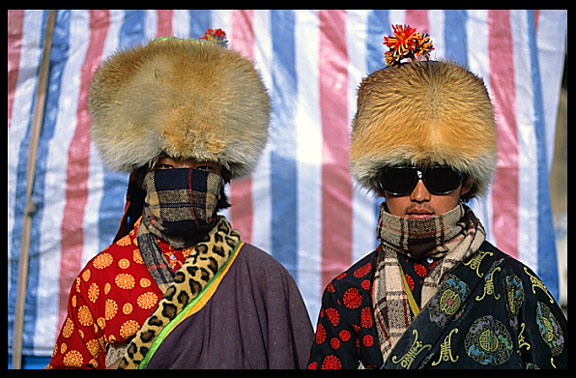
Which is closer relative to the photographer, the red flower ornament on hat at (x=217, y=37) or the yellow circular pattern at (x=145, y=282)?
the yellow circular pattern at (x=145, y=282)

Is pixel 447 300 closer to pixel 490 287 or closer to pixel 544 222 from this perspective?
pixel 490 287

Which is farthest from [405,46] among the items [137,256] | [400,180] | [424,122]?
[137,256]

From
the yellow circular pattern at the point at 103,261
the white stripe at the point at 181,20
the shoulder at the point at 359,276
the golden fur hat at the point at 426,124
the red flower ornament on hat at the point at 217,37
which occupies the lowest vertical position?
the shoulder at the point at 359,276

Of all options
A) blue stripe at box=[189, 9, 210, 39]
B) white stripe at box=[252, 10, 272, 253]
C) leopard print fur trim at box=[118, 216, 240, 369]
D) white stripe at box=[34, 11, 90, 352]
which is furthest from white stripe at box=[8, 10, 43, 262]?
leopard print fur trim at box=[118, 216, 240, 369]

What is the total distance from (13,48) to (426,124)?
2912 mm

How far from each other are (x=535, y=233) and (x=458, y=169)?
206 centimetres

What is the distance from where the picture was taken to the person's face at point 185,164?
8.54 feet

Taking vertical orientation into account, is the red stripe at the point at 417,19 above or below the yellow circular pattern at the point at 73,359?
above

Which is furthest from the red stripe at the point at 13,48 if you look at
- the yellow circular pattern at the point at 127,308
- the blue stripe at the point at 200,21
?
the yellow circular pattern at the point at 127,308

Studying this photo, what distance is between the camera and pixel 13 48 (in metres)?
4.37

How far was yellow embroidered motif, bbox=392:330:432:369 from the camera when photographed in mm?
2164

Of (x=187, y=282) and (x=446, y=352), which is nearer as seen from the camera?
(x=446, y=352)

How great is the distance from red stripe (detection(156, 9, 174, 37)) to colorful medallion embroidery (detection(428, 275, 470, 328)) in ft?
8.67

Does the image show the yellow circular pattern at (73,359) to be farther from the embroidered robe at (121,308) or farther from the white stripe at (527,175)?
the white stripe at (527,175)
